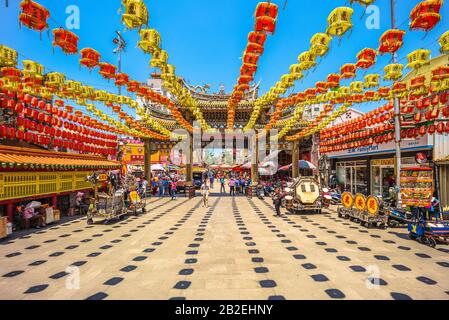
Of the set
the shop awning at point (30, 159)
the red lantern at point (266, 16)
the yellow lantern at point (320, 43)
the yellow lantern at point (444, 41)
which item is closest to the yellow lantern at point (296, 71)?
the yellow lantern at point (320, 43)

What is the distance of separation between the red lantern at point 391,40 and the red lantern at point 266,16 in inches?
122

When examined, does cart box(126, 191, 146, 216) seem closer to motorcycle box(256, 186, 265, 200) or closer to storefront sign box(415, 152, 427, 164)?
motorcycle box(256, 186, 265, 200)

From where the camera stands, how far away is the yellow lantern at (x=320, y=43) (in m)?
6.34

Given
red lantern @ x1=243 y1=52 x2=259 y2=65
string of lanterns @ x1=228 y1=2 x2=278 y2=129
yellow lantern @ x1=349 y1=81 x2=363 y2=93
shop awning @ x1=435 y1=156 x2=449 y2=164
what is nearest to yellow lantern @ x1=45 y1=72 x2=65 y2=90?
string of lanterns @ x1=228 y1=2 x2=278 y2=129

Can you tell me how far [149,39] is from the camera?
6348mm

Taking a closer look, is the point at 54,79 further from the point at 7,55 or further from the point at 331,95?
the point at 331,95

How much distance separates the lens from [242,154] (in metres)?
54.1

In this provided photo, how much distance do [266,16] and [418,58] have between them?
4.54 m

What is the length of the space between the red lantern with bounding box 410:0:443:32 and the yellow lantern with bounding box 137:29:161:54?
18.9 ft

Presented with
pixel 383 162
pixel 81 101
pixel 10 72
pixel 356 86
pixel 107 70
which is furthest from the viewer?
pixel 383 162

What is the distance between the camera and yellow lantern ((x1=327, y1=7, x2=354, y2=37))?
5643 mm

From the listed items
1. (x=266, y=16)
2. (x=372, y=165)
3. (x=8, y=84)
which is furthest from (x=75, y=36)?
(x=372, y=165)
